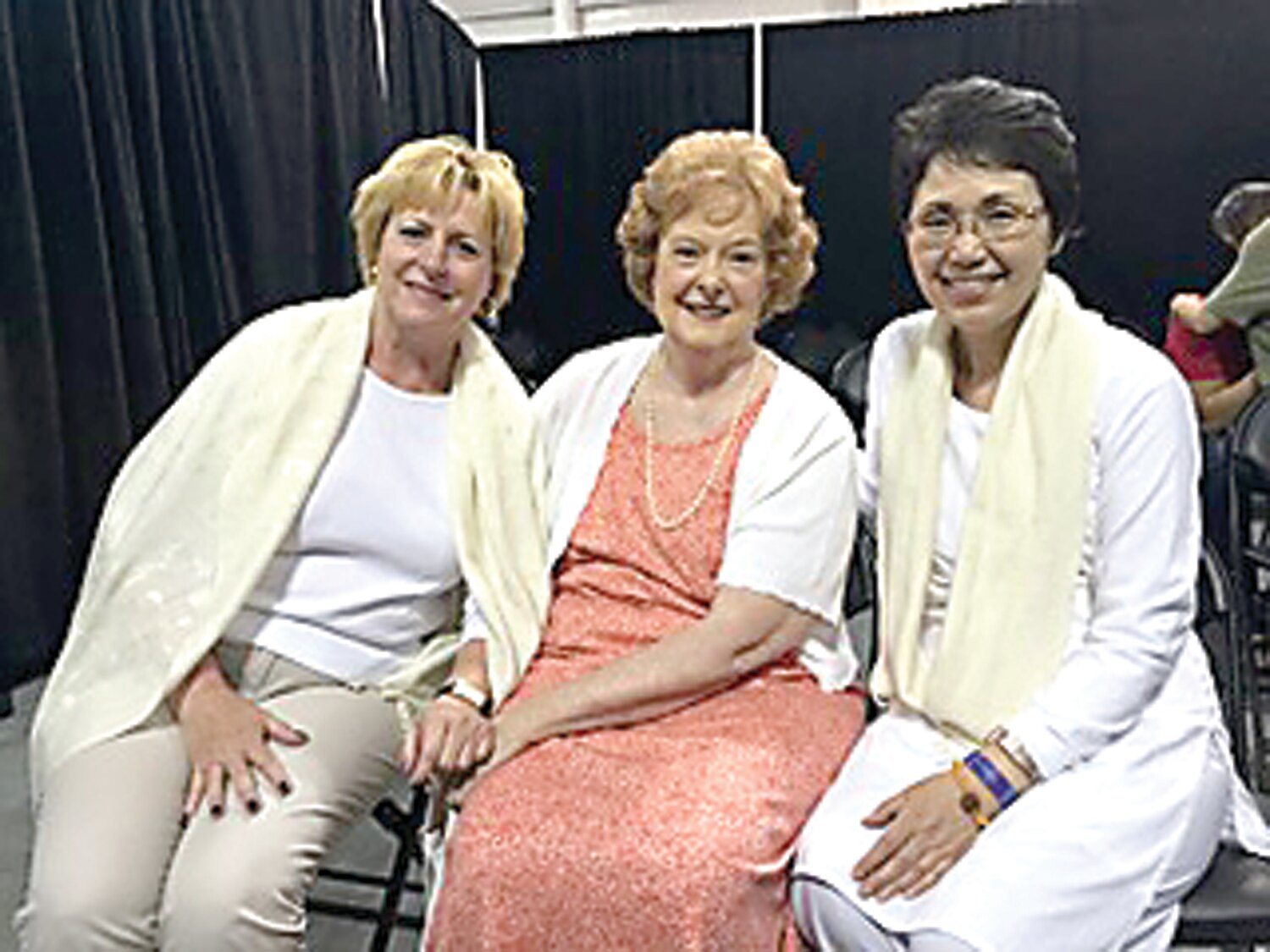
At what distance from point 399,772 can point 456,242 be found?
749mm

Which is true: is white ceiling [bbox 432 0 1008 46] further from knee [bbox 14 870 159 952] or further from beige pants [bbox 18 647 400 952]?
knee [bbox 14 870 159 952]

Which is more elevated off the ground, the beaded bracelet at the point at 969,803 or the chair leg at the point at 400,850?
the beaded bracelet at the point at 969,803

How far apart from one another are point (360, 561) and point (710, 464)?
1.70 ft

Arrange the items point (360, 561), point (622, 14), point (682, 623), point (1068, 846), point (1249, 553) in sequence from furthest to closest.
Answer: point (622, 14) → point (1249, 553) → point (360, 561) → point (682, 623) → point (1068, 846)

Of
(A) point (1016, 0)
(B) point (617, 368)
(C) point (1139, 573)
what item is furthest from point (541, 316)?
(C) point (1139, 573)

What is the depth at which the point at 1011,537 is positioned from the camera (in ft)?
5.08

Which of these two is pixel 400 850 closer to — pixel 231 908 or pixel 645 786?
pixel 231 908

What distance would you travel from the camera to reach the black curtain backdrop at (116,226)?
12.0 feet

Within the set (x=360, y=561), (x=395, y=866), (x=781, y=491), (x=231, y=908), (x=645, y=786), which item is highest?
(x=781, y=491)

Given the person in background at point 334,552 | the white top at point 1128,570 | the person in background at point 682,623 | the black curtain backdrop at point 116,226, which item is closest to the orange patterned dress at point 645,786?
the person in background at point 682,623

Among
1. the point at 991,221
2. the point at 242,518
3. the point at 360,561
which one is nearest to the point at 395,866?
the point at 360,561

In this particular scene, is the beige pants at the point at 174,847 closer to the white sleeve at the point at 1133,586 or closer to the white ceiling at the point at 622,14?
the white sleeve at the point at 1133,586

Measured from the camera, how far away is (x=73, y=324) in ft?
12.5

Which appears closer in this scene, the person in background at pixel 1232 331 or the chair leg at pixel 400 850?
the chair leg at pixel 400 850
